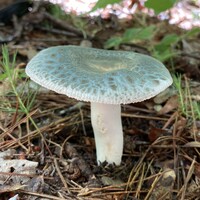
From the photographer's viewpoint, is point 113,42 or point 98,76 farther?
point 113,42

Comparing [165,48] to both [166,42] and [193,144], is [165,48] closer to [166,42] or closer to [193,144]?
[166,42]

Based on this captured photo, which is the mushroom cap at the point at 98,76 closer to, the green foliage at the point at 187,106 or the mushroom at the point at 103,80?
the mushroom at the point at 103,80

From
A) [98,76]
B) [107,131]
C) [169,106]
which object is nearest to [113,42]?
[169,106]

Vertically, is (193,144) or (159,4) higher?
(159,4)

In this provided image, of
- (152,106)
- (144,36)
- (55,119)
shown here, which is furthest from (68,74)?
(144,36)

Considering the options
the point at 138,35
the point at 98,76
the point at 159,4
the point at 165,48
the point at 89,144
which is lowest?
the point at 89,144

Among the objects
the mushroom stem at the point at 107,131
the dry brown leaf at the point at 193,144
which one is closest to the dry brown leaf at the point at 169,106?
the dry brown leaf at the point at 193,144

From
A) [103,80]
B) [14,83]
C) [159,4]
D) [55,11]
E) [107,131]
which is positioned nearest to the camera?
[103,80]
